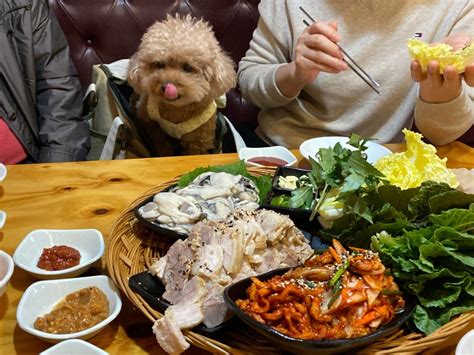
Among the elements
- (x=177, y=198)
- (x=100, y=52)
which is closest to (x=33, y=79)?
(x=100, y=52)

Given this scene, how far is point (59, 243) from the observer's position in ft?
3.83

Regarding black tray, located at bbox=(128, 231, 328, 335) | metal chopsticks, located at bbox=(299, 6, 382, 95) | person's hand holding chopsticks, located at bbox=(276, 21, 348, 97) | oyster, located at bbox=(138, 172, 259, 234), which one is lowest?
black tray, located at bbox=(128, 231, 328, 335)

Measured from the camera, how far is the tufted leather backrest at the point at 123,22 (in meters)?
2.18

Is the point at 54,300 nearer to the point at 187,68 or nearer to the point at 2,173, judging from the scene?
the point at 2,173

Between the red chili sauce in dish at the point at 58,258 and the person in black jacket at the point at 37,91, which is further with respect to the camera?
the person in black jacket at the point at 37,91

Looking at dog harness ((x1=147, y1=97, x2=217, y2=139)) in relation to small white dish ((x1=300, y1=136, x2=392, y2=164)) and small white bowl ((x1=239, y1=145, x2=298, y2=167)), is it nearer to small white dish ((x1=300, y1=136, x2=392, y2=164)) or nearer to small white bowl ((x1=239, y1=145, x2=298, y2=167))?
small white bowl ((x1=239, y1=145, x2=298, y2=167))

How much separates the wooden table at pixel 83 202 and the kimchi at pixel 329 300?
159 mm

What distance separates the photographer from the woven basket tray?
33.4 inches

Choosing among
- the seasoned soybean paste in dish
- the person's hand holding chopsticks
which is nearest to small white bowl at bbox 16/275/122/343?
the seasoned soybean paste in dish

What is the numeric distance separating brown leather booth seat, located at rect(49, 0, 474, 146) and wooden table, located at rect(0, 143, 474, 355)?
875mm

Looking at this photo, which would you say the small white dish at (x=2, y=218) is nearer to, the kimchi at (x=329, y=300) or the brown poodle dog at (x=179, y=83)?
the kimchi at (x=329, y=300)

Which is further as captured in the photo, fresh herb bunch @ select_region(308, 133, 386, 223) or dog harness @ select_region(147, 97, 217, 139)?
dog harness @ select_region(147, 97, 217, 139)

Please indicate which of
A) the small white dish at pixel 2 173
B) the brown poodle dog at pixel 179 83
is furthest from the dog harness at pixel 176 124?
the small white dish at pixel 2 173

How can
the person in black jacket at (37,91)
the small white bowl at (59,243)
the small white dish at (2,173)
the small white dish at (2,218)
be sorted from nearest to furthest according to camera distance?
the small white bowl at (59,243) < the small white dish at (2,218) < the small white dish at (2,173) < the person in black jacket at (37,91)
